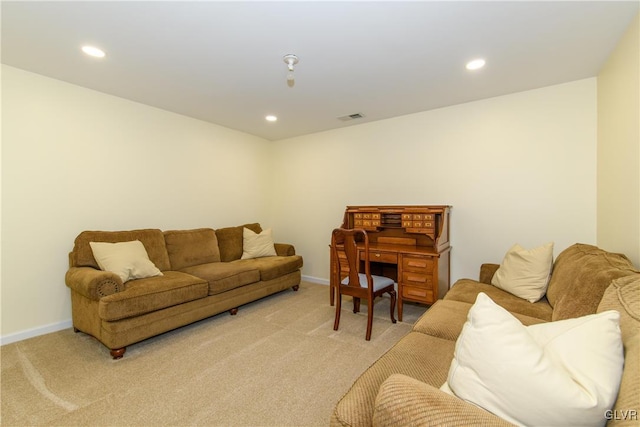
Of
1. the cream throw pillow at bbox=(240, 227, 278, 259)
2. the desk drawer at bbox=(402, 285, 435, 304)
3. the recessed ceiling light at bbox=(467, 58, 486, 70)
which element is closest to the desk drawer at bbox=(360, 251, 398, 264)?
the desk drawer at bbox=(402, 285, 435, 304)

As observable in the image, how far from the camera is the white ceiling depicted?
180cm

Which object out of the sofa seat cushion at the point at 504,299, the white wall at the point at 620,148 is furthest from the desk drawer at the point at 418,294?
the white wall at the point at 620,148

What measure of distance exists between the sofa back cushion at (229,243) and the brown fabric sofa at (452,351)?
280cm

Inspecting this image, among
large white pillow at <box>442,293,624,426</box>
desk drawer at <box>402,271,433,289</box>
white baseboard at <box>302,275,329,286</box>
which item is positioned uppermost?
large white pillow at <box>442,293,624,426</box>

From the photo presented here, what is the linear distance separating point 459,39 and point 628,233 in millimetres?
1832

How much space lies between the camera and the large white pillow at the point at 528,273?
223 centimetres

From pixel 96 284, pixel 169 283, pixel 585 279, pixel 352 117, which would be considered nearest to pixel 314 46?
pixel 352 117

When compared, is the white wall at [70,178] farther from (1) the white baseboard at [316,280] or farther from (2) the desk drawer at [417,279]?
(2) the desk drawer at [417,279]

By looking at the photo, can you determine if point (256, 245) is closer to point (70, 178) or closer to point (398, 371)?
point (70, 178)

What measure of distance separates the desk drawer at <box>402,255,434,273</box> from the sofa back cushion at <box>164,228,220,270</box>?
2375mm

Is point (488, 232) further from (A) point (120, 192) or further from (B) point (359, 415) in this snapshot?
(A) point (120, 192)

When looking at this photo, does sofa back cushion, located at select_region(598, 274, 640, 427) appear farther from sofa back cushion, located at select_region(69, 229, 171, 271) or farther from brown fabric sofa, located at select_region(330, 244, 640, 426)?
sofa back cushion, located at select_region(69, 229, 171, 271)

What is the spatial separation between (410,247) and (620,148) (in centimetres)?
191

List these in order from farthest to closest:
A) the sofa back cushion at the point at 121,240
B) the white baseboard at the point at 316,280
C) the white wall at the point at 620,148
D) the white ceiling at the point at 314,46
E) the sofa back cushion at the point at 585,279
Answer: the white baseboard at the point at 316,280 → the sofa back cushion at the point at 121,240 → the white wall at the point at 620,148 → the white ceiling at the point at 314,46 → the sofa back cushion at the point at 585,279
